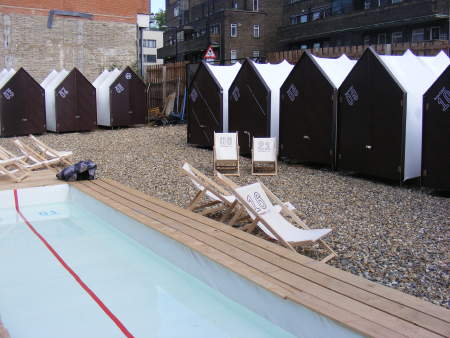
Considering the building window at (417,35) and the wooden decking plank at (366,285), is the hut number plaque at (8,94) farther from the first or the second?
the building window at (417,35)

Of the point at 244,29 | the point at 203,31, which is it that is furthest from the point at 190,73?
the point at 203,31

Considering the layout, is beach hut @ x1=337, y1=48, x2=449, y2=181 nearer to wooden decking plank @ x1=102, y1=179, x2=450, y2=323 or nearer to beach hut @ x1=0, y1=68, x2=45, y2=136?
wooden decking plank @ x1=102, y1=179, x2=450, y2=323

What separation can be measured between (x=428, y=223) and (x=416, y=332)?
3380 millimetres

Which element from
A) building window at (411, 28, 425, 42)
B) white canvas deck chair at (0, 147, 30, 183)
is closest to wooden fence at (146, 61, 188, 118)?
white canvas deck chair at (0, 147, 30, 183)

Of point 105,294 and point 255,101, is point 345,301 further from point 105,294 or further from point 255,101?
point 255,101

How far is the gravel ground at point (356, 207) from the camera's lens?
4539 mm

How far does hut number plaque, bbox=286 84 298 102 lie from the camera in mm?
10094

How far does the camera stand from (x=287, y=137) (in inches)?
413

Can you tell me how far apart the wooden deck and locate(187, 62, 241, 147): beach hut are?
255 inches

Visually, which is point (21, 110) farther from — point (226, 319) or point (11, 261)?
point (226, 319)

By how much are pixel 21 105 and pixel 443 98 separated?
42.3 ft

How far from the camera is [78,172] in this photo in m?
8.21

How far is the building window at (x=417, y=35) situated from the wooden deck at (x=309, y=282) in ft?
93.7

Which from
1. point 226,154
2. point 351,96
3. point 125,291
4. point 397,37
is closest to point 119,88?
point 226,154
